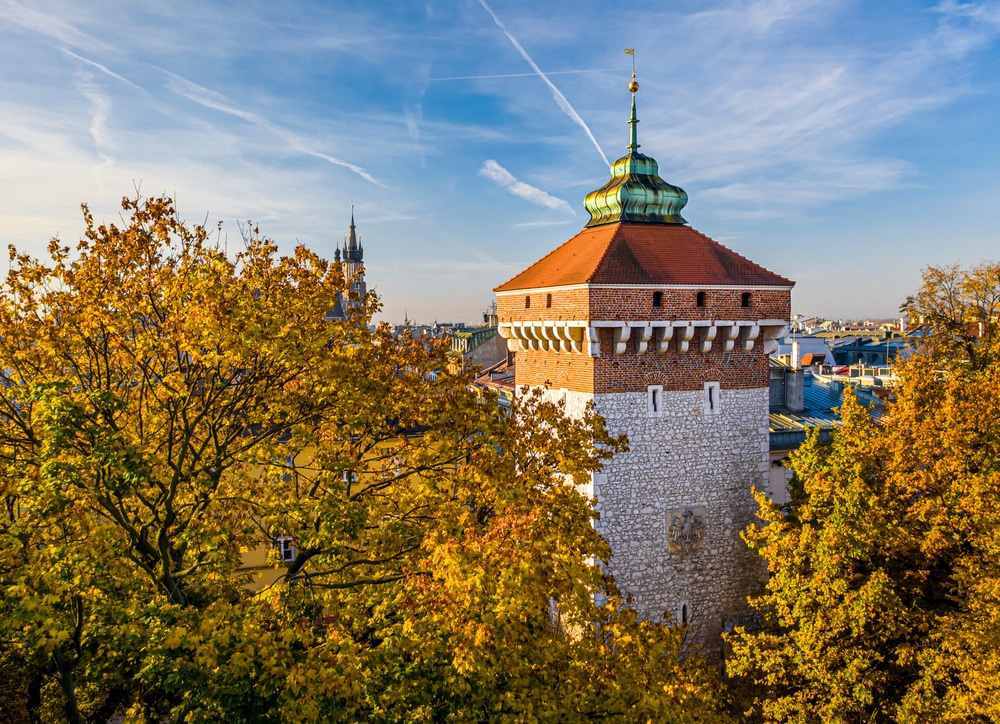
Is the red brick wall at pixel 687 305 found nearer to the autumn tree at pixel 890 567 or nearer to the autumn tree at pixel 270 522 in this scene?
the autumn tree at pixel 890 567

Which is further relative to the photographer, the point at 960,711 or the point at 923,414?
the point at 923,414

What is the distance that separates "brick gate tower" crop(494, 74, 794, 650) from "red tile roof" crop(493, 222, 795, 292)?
5cm

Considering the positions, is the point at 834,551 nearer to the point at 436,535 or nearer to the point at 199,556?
the point at 436,535

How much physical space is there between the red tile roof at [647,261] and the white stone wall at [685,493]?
303cm

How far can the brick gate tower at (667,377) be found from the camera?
61.4ft

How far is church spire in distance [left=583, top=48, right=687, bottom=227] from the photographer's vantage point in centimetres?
2066

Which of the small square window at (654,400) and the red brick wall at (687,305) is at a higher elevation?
the red brick wall at (687,305)

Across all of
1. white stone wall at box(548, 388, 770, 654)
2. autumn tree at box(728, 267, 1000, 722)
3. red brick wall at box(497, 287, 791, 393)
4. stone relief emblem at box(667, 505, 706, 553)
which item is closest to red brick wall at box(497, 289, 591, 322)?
red brick wall at box(497, 287, 791, 393)

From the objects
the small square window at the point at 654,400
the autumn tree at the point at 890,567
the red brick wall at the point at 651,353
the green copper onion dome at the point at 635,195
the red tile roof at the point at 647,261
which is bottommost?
the autumn tree at the point at 890,567

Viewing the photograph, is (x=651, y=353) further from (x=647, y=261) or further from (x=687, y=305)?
(x=647, y=261)

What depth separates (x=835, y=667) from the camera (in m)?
16.6

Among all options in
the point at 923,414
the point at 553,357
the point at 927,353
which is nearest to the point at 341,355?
the point at 553,357

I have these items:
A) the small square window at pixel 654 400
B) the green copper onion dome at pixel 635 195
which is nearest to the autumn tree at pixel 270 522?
the small square window at pixel 654 400

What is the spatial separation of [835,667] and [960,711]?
2571 millimetres
